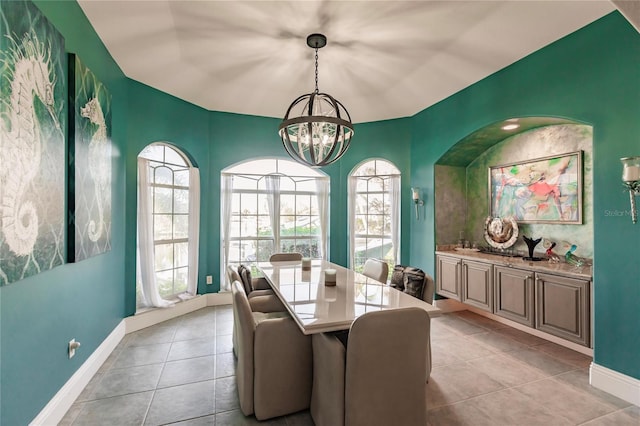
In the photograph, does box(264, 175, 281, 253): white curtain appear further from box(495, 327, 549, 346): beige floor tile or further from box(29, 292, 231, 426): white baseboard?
box(495, 327, 549, 346): beige floor tile

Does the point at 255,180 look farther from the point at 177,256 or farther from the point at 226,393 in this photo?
the point at 226,393

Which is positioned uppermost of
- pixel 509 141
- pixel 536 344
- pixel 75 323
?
pixel 509 141

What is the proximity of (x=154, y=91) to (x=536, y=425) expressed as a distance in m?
4.86

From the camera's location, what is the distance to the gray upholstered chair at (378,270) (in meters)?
2.93

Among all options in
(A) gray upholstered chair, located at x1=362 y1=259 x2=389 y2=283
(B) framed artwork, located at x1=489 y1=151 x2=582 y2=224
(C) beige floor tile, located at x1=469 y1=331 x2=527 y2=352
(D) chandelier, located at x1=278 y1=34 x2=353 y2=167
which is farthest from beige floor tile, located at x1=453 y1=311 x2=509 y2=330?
(D) chandelier, located at x1=278 y1=34 x2=353 y2=167

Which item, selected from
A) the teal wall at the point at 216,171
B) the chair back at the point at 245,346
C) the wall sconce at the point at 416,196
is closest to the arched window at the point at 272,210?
the teal wall at the point at 216,171

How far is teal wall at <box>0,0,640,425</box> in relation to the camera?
1720mm

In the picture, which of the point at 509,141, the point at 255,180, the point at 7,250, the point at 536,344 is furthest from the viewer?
the point at 255,180

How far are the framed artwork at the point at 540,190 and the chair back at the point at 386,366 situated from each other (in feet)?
9.15

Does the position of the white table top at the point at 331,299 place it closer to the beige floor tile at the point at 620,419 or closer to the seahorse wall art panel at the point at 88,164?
the beige floor tile at the point at 620,419

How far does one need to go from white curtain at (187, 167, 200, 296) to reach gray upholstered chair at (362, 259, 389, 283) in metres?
2.49

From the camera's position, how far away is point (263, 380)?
1.87 m

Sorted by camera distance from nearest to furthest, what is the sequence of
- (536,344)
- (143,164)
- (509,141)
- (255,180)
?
(536,344), (143,164), (509,141), (255,180)

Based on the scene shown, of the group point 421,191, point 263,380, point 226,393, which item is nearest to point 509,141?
point 421,191
